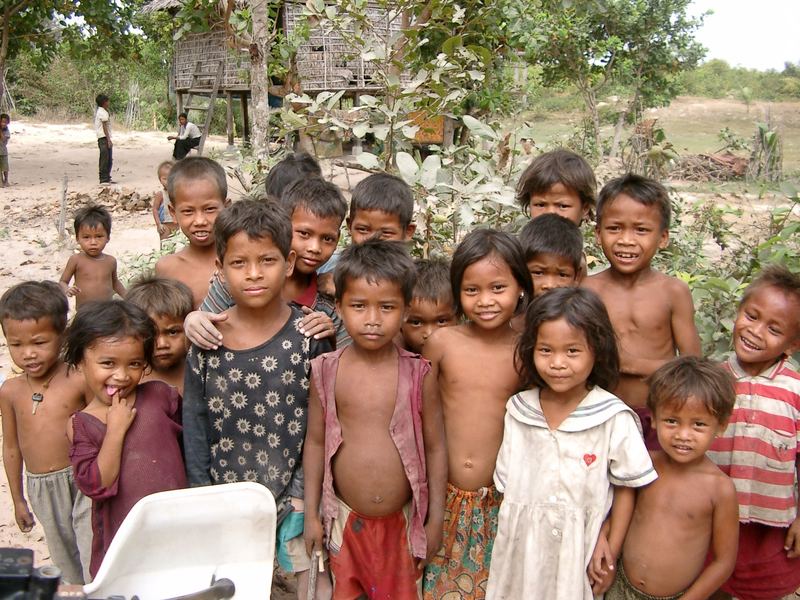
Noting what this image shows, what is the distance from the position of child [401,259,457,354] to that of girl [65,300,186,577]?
880 millimetres

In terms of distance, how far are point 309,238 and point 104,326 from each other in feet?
2.34

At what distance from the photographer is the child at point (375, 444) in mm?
1930

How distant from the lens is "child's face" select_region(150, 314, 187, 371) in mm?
2314

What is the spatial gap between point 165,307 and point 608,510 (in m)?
1.53

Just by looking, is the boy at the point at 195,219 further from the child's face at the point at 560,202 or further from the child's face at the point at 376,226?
the child's face at the point at 560,202

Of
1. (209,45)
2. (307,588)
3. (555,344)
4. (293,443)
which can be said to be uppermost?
(209,45)

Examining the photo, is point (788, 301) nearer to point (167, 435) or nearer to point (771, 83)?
point (167, 435)

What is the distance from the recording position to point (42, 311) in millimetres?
2188

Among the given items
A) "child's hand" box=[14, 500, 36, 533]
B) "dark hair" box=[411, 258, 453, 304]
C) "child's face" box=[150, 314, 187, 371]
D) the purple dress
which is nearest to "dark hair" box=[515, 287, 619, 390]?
"dark hair" box=[411, 258, 453, 304]

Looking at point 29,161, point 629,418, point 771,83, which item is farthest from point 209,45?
point 771,83

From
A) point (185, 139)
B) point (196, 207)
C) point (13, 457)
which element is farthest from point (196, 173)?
point (185, 139)

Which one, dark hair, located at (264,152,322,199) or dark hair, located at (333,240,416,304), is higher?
dark hair, located at (264,152,322,199)

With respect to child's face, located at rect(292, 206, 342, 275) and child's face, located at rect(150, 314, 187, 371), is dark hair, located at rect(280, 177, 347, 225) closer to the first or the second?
child's face, located at rect(292, 206, 342, 275)

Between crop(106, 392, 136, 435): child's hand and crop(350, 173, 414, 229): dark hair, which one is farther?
crop(350, 173, 414, 229): dark hair
